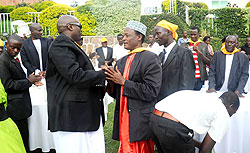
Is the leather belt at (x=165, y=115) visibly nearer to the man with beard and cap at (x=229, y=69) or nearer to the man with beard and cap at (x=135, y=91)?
the man with beard and cap at (x=135, y=91)

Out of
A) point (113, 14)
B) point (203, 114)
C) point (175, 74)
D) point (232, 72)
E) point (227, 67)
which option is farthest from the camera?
point (113, 14)

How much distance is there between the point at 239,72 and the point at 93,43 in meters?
12.5

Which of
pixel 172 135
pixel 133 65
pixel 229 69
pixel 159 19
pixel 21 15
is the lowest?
pixel 172 135

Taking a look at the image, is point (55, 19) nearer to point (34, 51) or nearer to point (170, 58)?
point (34, 51)

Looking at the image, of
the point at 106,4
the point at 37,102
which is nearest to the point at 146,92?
the point at 37,102

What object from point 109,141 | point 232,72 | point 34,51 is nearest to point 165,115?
point 232,72

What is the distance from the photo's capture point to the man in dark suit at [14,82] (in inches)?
137

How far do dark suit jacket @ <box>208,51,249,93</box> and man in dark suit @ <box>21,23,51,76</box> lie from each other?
3611 mm

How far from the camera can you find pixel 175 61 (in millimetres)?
4012

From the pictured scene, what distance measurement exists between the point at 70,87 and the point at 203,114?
4.71 feet

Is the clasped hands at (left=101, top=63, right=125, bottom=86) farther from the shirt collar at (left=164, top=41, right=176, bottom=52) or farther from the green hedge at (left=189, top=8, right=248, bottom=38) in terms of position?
the green hedge at (left=189, top=8, right=248, bottom=38)

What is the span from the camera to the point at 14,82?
352 centimetres

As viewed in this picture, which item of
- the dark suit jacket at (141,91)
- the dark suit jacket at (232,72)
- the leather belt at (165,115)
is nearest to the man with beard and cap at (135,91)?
the dark suit jacket at (141,91)

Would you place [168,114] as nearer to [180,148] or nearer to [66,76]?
[180,148]
